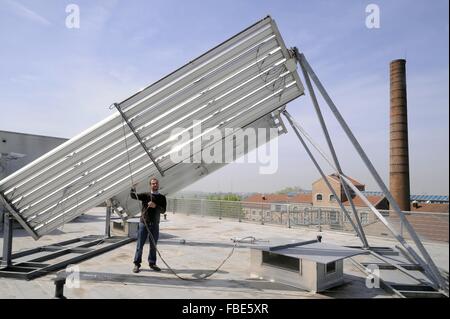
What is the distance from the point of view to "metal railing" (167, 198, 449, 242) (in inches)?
420

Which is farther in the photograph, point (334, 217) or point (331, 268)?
point (334, 217)

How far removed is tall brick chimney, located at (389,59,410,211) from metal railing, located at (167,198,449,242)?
407 inches

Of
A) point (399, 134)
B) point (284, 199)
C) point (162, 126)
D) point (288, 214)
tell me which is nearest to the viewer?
point (162, 126)

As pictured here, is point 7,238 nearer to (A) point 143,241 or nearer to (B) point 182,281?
(A) point 143,241

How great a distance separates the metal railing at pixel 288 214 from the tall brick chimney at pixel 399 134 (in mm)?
10332

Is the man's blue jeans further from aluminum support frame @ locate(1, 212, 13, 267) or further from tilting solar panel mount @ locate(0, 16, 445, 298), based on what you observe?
aluminum support frame @ locate(1, 212, 13, 267)

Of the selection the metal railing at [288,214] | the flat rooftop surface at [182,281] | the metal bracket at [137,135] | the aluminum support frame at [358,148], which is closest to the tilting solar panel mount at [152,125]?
the metal bracket at [137,135]

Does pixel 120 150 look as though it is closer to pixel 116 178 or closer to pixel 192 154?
pixel 116 178

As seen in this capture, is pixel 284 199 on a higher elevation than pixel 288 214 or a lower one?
lower

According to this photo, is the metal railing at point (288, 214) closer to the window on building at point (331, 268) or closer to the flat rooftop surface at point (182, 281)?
the flat rooftop surface at point (182, 281)

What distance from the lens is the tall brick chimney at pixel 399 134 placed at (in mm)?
26344

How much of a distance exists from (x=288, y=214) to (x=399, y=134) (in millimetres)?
19212


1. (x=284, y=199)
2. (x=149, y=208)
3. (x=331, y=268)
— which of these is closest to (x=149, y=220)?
(x=149, y=208)

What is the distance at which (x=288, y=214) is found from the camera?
12.9 m
